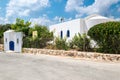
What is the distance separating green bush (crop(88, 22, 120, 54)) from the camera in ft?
59.6

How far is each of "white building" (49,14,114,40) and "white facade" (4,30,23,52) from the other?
19.7 feet

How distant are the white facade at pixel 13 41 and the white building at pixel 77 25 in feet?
19.7

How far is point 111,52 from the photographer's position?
18.8 m

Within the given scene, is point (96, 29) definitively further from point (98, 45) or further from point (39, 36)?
point (39, 36)

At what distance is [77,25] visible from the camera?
28.9 m

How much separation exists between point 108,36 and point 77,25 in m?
10.7

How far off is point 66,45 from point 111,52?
7.09 metres

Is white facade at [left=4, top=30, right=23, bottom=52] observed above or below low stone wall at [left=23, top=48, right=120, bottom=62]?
above

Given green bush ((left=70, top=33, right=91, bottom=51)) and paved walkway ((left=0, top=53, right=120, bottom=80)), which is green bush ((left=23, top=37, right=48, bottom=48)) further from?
A: paved walkway ((left=0, top=53, right=120, bottom=80))

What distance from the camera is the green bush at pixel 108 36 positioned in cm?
1815

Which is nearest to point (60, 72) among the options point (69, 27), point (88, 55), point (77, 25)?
point (88, 55)

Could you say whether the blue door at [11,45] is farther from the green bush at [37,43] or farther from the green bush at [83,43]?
the green bush at [83,43]

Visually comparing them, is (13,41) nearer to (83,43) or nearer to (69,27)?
(69,27)

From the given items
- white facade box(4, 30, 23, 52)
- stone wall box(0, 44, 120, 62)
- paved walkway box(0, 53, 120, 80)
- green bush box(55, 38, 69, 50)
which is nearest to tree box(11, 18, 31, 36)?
white facade box(4, 30, 23, 52)
